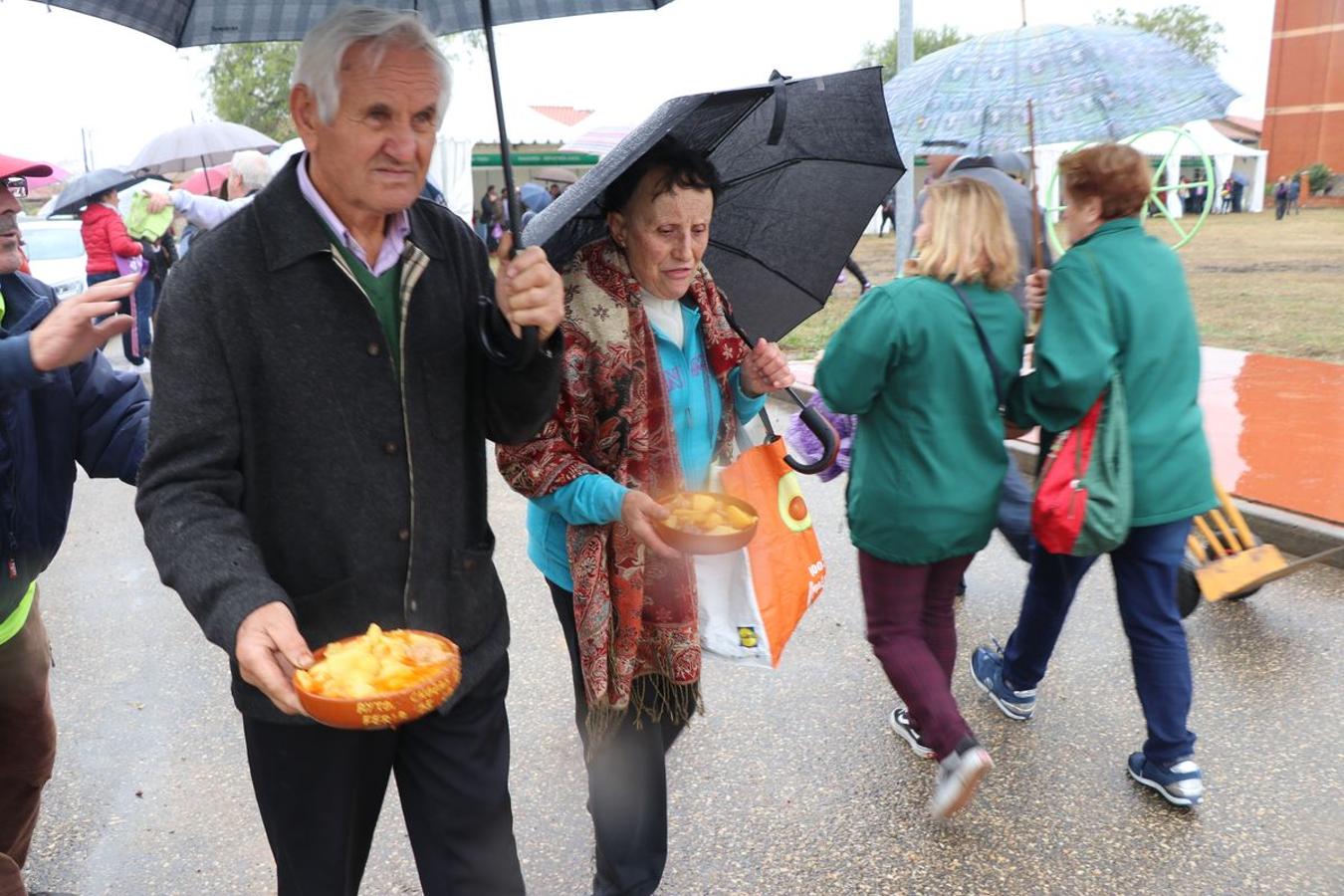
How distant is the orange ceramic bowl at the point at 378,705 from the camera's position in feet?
4.82

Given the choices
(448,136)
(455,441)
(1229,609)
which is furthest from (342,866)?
(448,136)

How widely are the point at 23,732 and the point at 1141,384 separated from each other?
3.11 m

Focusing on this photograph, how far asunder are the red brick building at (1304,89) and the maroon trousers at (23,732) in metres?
52.4

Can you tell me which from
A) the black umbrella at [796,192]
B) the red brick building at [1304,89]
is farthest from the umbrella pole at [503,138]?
the red brick building at [1304,89]

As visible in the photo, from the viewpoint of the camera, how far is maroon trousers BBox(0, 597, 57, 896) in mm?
2549

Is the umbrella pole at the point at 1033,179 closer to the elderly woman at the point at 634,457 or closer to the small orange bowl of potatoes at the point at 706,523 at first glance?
the elderly woman at the point at 634,457

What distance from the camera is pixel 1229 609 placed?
4.51 meters

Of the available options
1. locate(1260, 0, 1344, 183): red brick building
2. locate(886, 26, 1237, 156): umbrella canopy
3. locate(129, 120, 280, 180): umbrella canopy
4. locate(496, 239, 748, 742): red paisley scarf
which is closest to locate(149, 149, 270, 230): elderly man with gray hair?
locate(129, 120, 280, 180): umbrella canopy

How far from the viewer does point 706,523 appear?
223cm

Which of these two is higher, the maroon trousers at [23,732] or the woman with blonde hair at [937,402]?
the woman with blonde hair at [937,402]

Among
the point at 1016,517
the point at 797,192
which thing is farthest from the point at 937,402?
the point at 1016,517

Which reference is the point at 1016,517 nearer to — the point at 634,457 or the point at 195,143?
the point at 634,457

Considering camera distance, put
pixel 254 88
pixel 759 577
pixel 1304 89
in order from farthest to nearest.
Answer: pixel 1304 89 → pixel 254 88 → pixel 759 577

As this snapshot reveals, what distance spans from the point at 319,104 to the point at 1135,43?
2613mm
